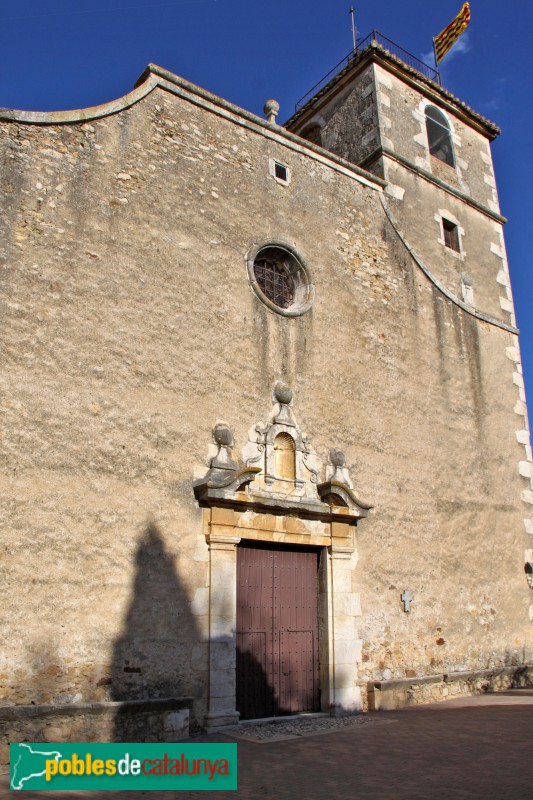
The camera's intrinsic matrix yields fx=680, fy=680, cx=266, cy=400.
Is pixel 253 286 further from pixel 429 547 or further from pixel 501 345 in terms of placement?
pixel 501 345

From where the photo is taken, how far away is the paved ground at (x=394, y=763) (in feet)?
14.5

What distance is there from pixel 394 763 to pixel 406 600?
3425 mm

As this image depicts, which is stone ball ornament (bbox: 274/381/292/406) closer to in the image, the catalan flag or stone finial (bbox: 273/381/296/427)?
stone finial (bbox: 273/381/296/427)

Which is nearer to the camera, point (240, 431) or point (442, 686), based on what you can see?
point (240, 431)

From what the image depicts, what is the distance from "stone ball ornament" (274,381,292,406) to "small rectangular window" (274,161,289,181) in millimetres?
2997

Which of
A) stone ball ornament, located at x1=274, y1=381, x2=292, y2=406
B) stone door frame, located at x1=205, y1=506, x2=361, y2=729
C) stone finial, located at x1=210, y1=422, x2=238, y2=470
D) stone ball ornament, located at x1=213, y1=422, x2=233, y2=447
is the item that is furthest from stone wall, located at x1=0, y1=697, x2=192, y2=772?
stone ball ornament, located at x1=274, y1=381, x2=292, y2=406

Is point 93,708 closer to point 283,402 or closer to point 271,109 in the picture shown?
point 283,402

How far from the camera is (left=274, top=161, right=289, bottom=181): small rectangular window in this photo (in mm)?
9234

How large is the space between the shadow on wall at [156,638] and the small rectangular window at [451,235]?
7.56m

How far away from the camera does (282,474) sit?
802cm

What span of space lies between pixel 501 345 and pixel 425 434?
2.76 meters

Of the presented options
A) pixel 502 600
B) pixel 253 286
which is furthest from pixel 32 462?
pixel 502 600

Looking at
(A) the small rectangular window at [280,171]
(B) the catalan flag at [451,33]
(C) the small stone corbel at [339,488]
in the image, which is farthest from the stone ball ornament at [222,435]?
(B) the catalan flag at [451,33]

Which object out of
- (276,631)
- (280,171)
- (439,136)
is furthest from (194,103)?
(276,631)
